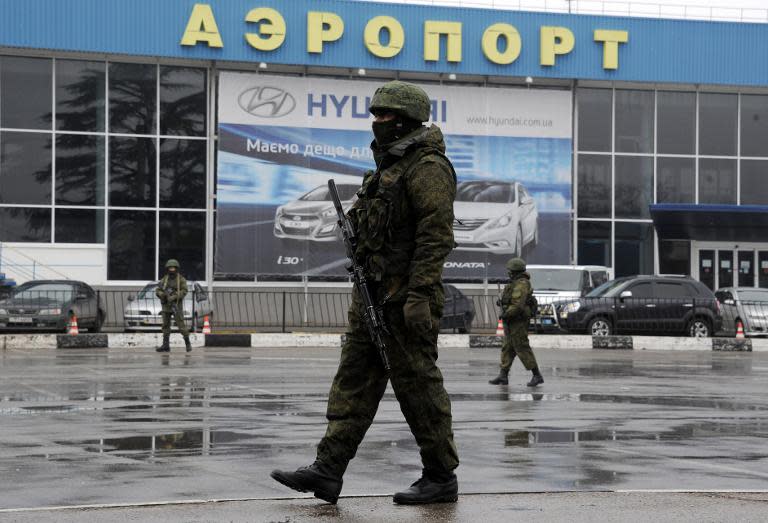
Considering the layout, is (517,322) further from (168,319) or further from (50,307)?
(50,307)

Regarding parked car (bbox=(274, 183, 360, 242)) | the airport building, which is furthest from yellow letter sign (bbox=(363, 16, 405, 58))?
parked car (bbox=(274, 183, 360, 242))

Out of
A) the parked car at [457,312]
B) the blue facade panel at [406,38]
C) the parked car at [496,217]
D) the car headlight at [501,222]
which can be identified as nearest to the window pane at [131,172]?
the blue facade panel at [406,38]

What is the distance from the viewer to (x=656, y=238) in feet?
125

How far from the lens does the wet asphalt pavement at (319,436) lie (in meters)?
6.55

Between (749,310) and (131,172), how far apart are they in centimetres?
1687

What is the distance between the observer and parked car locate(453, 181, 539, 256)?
36062 millimetres

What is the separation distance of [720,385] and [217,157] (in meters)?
21.3

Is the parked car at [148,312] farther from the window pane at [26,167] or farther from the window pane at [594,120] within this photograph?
the window pane at [594,120]

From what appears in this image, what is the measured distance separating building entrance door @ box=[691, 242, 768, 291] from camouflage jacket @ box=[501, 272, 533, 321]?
80.6 ft

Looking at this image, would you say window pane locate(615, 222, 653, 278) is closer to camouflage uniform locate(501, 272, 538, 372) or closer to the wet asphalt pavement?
the wet asphalt pavement

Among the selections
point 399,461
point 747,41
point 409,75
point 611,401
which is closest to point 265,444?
point 399,461

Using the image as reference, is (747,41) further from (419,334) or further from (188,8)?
(419,334)

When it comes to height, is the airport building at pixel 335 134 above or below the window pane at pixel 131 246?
above

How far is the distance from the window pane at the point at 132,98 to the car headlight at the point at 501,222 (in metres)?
9.92
